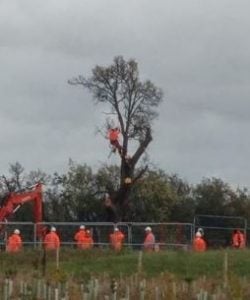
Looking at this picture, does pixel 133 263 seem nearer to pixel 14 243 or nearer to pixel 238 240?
pixel 14 243

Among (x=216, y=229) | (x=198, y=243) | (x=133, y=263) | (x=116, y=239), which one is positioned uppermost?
(x=216, y=229)

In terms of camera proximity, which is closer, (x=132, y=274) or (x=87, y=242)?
(x=132, y=274)

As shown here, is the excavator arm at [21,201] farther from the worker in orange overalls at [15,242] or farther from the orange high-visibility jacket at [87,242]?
the worker in orange overalls at [15,242]

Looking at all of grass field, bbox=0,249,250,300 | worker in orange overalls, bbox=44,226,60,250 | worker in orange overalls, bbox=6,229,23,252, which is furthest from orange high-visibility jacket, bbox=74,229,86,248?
grass field, bbox=0,249,250,300

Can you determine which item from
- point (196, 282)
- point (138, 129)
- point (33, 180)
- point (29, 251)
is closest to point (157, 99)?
point (138, 129)

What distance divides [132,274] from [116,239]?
12.8 meters

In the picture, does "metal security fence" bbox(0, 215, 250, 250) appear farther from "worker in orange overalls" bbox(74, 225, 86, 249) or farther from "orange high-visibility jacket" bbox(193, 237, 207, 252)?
"orange high-visibility jacket" bbox(193, 237, 207, 252)

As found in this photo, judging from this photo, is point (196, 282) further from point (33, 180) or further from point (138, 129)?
point (33, 180)

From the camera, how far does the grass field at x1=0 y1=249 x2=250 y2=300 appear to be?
976 inches

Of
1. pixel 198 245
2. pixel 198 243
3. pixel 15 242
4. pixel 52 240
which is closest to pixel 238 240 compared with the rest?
pixel 198 243

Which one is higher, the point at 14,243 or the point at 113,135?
the point at 113,135

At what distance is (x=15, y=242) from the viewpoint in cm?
4438

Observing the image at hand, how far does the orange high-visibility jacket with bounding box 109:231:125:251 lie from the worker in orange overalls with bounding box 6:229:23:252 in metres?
3.41

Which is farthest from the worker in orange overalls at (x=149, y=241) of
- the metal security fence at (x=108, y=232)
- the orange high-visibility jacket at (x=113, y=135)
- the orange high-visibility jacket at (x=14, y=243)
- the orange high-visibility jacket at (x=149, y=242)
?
the orange high-visibility jacket at (x=113, y=135)
